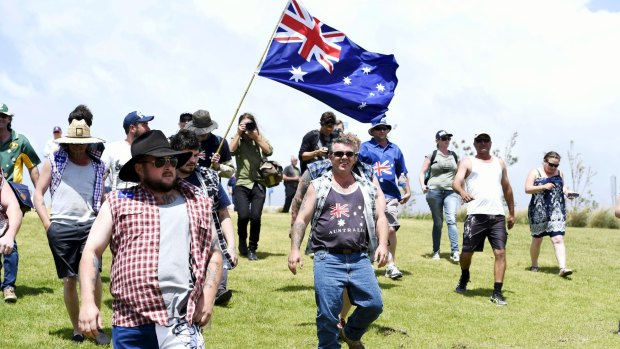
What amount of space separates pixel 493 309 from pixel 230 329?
12.2ft

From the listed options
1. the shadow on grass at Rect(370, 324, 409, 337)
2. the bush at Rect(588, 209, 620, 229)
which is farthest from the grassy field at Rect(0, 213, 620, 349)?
the bush at Rect(588, 209, 620, 229)

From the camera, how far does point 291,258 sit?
6.96 meters

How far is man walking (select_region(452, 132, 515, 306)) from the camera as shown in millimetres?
10844

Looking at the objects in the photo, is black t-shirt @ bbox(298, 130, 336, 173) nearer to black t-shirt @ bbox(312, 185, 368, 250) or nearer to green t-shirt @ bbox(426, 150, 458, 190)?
green t-shirt @ bbox(426, 150, 458, 190)

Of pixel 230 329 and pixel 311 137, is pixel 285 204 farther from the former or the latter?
pixel 230 329

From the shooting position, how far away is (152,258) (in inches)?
163

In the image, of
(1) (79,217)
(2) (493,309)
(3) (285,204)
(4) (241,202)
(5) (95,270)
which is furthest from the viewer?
(3) (285,204)

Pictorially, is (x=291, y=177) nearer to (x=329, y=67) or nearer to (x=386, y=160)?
(x=386, y=160)

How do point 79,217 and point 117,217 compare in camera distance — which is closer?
point 117,217

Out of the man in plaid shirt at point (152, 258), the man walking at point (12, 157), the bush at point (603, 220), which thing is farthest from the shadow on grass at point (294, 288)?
the bush at point (603, 220)

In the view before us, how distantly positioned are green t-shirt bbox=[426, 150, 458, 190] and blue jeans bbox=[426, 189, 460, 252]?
0.12 meters

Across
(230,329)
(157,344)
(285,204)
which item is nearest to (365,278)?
(230,329)

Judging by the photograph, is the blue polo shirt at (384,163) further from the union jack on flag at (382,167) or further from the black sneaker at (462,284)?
the black sneaker at (462,284)

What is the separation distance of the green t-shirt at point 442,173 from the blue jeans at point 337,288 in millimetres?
7840
